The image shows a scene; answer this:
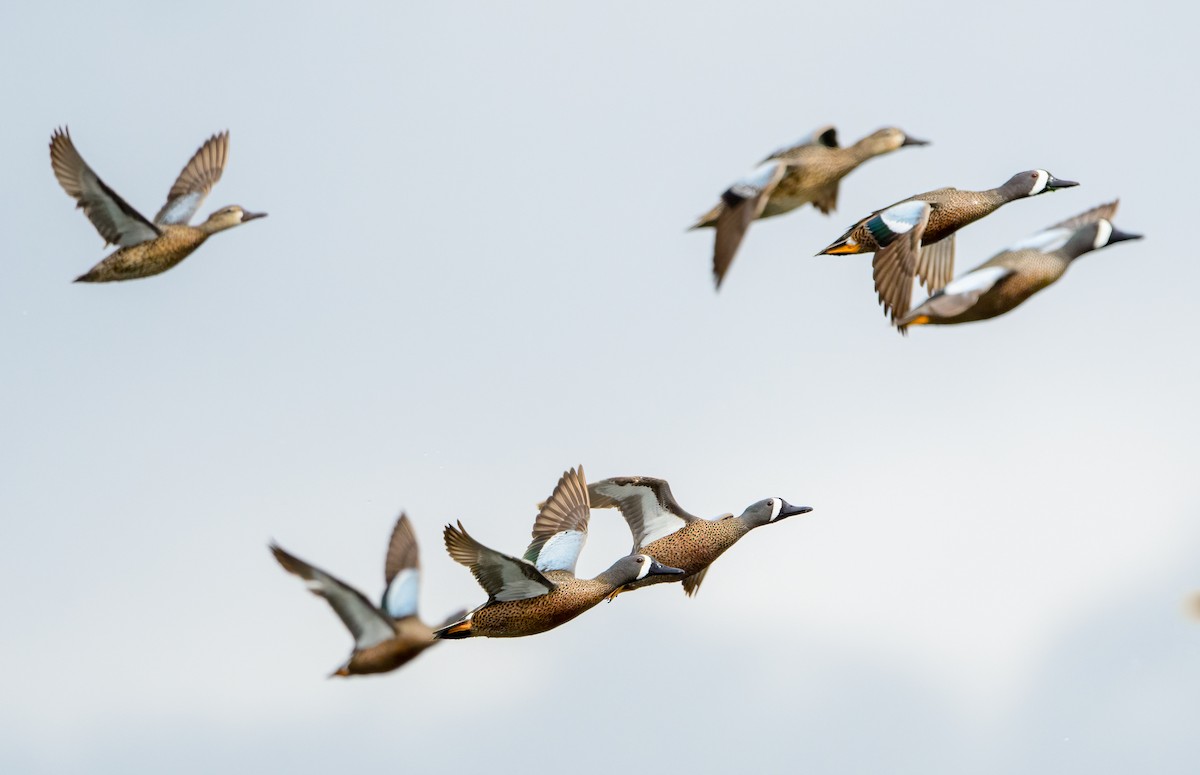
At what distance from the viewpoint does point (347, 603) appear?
24438 millimetres

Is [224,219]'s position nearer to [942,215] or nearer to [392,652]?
[392,652]

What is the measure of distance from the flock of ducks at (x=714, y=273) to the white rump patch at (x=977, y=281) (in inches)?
0.7

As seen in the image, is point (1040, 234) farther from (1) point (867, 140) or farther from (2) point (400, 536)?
(2) point (400, 536)

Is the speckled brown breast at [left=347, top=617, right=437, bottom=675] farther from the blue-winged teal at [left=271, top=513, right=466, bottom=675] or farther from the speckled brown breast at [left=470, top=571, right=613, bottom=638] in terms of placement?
the speckled brown breast at [left=470, top=571, right=613, bottom=638]

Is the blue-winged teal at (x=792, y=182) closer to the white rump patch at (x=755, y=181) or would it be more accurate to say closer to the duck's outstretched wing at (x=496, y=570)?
the white rump patch at (x=755, y=181)

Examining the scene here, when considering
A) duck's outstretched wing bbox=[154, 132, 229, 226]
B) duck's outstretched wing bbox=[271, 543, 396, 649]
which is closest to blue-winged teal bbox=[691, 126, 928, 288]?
duck's outstretched wing bbox=[271, 543, 396, 649]

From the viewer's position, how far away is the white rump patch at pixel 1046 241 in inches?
698

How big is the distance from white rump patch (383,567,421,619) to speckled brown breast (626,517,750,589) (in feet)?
18.0

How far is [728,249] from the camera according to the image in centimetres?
1741

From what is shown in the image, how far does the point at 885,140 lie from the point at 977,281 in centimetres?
343

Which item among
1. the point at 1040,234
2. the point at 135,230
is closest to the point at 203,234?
the point at 135,230

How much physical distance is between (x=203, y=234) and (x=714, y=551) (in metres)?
6.68

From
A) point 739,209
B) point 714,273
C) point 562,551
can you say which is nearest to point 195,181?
point 562,551

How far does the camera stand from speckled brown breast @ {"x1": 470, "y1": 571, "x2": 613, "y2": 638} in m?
19.0
